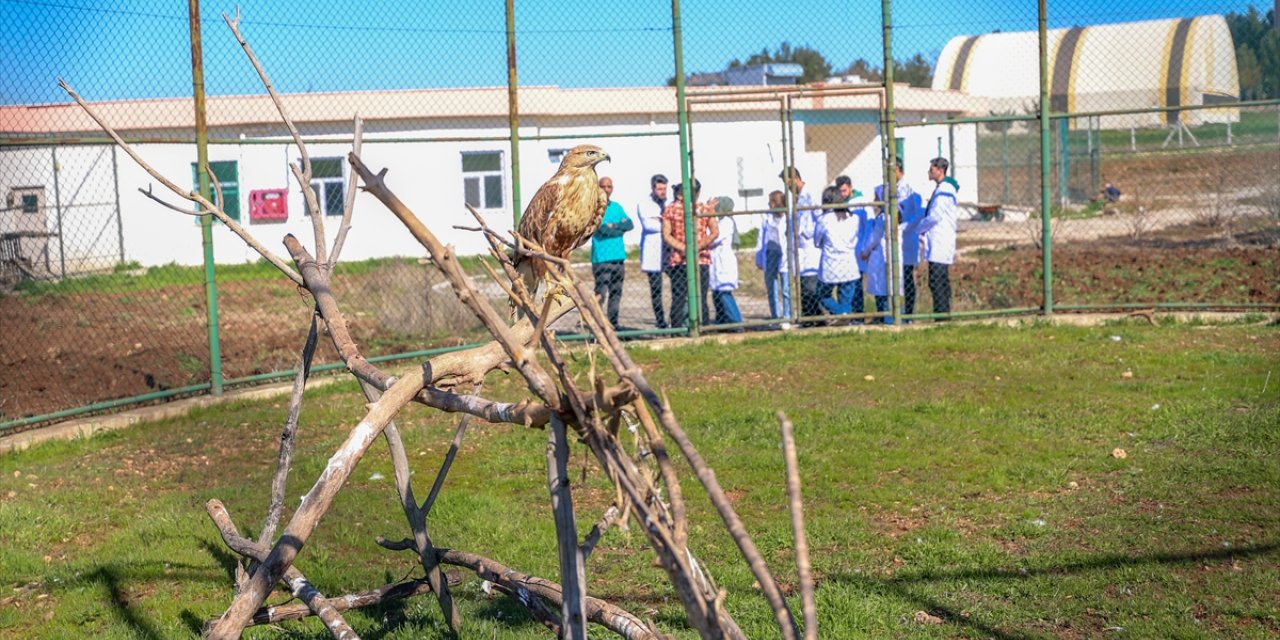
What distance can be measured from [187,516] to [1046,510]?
4.56 metres

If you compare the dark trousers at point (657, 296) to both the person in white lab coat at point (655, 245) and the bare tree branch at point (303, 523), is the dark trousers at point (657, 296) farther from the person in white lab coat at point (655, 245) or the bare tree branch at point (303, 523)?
the bare tree branch at point (303, 523)

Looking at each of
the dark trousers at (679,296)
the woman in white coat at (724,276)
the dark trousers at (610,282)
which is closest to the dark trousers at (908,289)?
the woman in white coat at (724,276)

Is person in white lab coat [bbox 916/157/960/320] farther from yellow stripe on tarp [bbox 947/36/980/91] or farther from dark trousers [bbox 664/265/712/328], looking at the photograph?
yellow stripe on tarp [bbox 947/36/980/91]

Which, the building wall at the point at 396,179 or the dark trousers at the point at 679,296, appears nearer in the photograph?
the dark trousers at the point at 679,296

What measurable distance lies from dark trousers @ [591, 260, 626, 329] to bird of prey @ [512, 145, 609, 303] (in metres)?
5.56

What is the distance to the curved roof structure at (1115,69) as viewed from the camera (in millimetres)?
18219

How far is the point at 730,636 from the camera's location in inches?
101

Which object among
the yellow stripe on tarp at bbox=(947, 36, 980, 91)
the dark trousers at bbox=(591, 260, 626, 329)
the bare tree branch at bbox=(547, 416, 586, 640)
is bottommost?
the bare tree branch at bbox=(547, 416, 586, 640)

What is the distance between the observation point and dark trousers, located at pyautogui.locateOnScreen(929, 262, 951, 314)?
41.9 ft

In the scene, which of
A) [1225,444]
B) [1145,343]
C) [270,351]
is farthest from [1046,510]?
[270,351]

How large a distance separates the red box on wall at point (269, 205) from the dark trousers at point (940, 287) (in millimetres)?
13631

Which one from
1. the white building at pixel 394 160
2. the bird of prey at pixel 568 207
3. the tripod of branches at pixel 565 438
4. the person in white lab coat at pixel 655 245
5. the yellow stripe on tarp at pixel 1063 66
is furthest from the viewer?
the yellow stripe on tarp at pixel 1063 66

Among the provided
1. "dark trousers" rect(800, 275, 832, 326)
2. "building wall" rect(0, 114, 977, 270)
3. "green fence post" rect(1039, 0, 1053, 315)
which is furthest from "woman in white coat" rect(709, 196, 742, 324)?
"building wall" rect(0, 114, 977, 270)

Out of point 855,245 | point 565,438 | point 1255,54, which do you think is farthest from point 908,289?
point 565,438
